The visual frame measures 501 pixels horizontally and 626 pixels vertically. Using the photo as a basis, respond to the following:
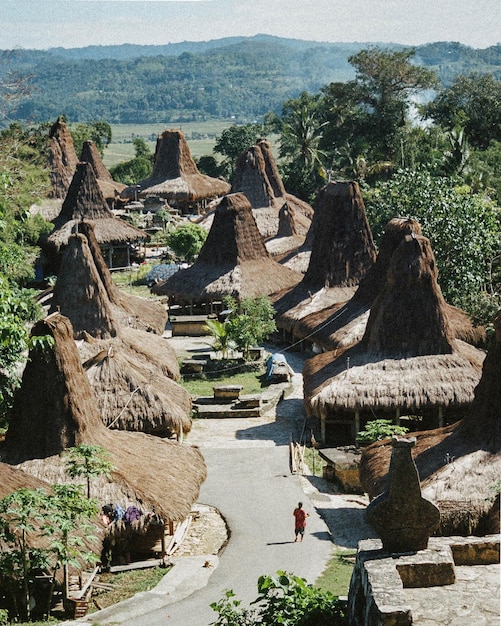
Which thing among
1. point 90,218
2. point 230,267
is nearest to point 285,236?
point 90,218

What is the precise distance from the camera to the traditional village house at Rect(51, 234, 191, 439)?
2336cm

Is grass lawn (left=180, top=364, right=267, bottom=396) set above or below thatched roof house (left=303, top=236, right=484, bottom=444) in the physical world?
below

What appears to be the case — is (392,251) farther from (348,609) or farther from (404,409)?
(348,609)

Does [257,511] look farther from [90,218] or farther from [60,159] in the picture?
[60,159]

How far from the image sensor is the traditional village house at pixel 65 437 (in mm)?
18516

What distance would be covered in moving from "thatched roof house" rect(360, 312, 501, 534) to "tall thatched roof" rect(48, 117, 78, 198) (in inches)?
1515

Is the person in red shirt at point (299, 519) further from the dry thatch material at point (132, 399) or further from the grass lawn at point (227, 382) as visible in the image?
the grass lawn at point (227, 382)

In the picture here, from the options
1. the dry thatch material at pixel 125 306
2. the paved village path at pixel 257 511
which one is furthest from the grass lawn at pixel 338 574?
the dry thatch material at pixel 125 306

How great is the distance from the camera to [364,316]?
30172mm

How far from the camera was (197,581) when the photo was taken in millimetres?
17344

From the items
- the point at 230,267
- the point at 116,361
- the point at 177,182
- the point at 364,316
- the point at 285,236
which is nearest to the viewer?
the point at 116,361

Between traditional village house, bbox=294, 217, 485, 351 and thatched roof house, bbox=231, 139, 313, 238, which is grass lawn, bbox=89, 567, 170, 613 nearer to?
traditional village house, bbox=294, 217, 485, 351

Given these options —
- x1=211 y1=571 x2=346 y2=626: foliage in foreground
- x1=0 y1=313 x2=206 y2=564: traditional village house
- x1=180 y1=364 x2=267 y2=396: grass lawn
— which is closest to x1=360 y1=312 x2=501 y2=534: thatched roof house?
x1=0 y1=313 x2=206 y2=564: traditional village house

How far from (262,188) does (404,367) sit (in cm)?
Result: 2840
